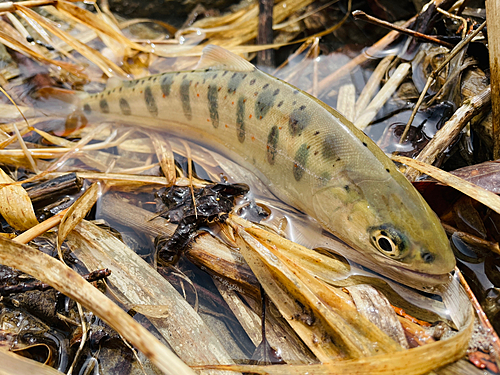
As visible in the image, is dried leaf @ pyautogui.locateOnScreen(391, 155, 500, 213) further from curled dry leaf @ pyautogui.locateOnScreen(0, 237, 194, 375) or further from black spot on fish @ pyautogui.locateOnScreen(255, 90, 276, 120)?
curled dry leaf @ pyautogui.locateOnScreen(0, 237, 194, 375)

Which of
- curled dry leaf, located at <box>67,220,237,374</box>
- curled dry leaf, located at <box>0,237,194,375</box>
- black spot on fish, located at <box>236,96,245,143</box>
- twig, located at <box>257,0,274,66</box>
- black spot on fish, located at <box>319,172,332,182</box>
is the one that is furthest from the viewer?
twig, located at <box>257,0,274,66</box>

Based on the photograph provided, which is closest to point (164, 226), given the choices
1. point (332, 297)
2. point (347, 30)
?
point (332, 297)

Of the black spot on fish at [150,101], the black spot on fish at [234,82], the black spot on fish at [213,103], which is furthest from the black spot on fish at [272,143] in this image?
the black spot on fish at [150,101]

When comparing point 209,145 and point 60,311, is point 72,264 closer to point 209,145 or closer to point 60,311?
point 60,311

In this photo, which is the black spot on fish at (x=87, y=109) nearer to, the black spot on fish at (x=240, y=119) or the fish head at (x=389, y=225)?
the black spot on fish at (x=240, y=119)

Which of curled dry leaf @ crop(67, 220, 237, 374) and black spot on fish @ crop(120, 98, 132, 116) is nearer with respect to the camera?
curled dry leaf @ crop(67, 220, 237, 374)

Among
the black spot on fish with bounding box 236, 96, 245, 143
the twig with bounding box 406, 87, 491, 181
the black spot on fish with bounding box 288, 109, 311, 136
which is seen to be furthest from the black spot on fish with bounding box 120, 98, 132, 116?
the twig with bounding box 406, 87, 491, 181

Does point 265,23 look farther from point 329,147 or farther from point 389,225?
point 389,225
